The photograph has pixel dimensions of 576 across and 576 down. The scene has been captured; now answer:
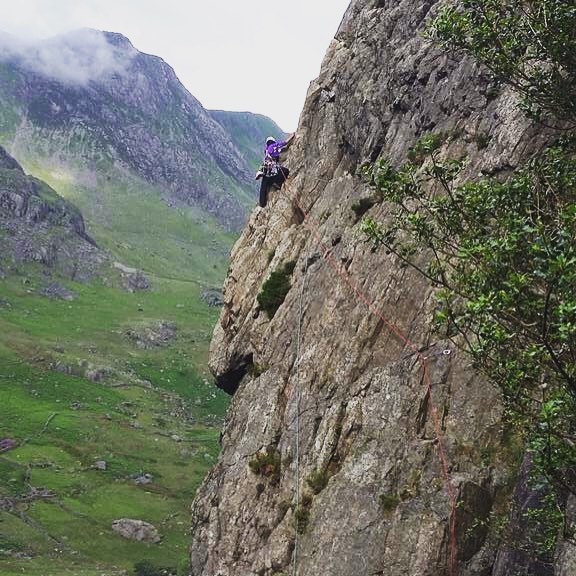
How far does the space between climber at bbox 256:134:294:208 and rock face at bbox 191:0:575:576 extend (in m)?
1.22

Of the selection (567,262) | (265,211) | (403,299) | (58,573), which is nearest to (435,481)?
(403,299)

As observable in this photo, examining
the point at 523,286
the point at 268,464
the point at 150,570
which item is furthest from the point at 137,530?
the point at 523,286

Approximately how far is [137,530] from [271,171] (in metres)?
105

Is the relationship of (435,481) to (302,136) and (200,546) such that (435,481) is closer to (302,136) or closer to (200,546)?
(200,546)

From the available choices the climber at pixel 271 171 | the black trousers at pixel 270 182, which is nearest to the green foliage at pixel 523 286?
→ the climber at pixel 271 171

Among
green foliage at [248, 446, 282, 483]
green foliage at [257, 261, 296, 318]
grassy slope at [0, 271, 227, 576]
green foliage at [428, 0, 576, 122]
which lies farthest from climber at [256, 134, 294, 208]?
grassy slope at [0, 271, 227, 576]

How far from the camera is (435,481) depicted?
28609mm

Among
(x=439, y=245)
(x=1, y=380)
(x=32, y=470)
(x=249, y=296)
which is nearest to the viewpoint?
(x=439, y=245)

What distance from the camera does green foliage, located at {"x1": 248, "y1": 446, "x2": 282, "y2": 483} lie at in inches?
1492

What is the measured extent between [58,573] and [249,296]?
8115 cm

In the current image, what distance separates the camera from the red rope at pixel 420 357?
2697 cm

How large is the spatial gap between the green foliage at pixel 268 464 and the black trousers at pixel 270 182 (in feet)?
74.4

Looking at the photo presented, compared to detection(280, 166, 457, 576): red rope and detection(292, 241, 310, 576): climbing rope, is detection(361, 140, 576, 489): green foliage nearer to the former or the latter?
detection(280, 166, 457, 576): red rope

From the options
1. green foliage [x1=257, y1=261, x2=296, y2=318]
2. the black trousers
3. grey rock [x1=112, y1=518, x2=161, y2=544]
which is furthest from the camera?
grey rock [x1=112, y1=518, x2=161, y2=544]
